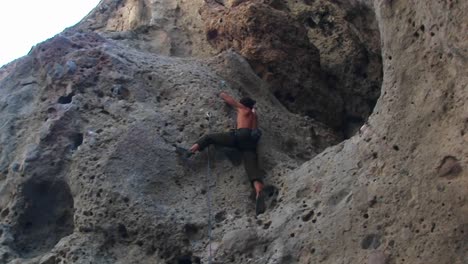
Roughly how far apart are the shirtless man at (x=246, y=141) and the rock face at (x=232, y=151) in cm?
13

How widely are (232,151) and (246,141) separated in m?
0.20

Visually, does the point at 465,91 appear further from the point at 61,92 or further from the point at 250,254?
the point at 61,92

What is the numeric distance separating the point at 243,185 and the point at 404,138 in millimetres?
1985

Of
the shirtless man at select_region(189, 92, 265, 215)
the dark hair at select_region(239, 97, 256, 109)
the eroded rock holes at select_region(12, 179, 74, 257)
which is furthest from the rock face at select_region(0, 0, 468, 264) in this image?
the dark hair at select_region(239, 97, 256, 109)

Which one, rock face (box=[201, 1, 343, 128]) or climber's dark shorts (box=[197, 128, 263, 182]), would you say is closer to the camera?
climber's dark shorts (box=[197, 128, 263, 182])

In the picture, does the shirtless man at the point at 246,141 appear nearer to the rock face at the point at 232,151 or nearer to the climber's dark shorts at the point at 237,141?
the climber's dark shorts at the point at 237,141

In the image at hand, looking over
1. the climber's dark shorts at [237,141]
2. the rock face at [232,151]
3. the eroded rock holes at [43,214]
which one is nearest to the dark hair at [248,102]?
the rock face at [232,151]

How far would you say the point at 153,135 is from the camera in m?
8.00

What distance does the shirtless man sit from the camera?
302 inches

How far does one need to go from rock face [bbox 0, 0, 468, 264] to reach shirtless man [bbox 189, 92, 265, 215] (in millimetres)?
127

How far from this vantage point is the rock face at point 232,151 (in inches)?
241

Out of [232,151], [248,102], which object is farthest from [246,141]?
[248,102]

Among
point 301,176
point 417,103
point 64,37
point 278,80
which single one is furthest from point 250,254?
point 64,37

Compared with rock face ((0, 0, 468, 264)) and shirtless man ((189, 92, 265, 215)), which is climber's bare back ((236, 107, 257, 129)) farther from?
rock face ((0, 0, 468, 264))
